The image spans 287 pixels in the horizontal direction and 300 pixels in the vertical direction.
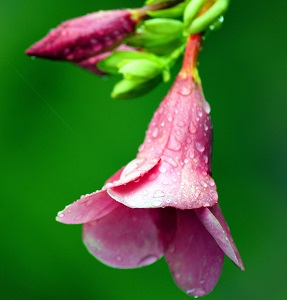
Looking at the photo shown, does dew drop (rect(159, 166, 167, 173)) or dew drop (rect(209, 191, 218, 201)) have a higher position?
dew drop (rect(159, 166, 167, 173))

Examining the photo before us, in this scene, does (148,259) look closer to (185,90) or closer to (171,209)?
(171,209)

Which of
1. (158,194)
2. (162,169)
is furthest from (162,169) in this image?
(158,194)

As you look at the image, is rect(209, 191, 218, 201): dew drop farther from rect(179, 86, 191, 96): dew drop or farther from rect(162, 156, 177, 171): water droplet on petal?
rect(179, 86, 191, 96): dew drop

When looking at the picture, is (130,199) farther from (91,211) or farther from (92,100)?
(92,100)

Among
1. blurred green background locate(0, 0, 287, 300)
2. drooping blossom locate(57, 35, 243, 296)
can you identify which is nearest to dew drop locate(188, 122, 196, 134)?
drooping blossom locate(57, 35, 243, 296)

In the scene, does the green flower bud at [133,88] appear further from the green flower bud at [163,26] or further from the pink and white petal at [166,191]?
the pink and white petal at [166,191]

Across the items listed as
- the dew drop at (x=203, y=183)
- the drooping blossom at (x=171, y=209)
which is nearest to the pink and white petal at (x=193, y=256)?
the drooping blossom at (x=171, y=209)

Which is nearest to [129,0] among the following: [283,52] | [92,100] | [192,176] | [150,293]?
[92,100]
